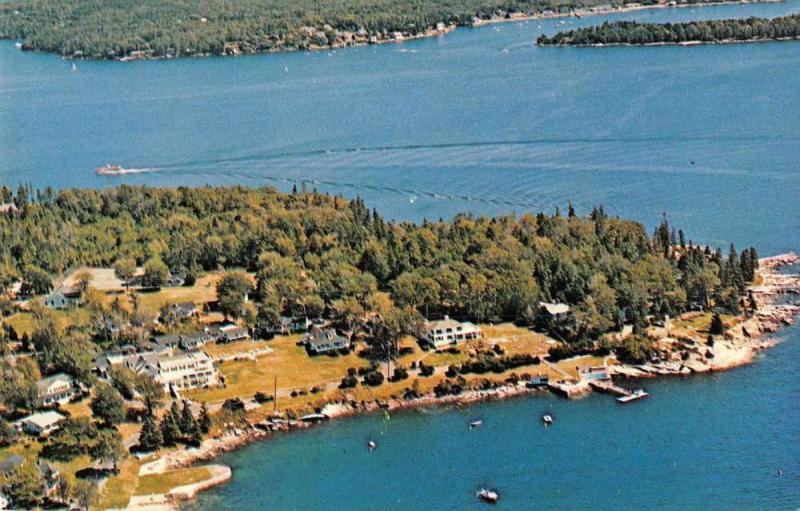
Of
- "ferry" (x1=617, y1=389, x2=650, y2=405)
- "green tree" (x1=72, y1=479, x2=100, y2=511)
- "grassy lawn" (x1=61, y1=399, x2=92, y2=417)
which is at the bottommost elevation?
"ferry" (x1=617, y1=389, x2=650, y2=405)

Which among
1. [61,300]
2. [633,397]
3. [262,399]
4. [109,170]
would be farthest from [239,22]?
[633,397]

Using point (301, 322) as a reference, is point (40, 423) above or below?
below

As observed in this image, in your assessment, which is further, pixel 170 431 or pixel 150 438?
pixel 170 431

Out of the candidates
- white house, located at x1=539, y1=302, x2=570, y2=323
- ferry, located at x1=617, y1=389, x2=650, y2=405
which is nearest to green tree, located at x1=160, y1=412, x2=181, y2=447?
ferry, located at x1=617, y1=389, x2=650, y2=405

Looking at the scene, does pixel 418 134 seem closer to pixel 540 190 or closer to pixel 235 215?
pixel 540 190

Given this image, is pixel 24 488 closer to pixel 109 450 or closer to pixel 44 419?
pixel 109 450

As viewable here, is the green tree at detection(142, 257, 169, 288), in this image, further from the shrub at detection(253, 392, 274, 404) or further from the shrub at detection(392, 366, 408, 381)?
the shrub at detection(392, 366, 408, 381)
